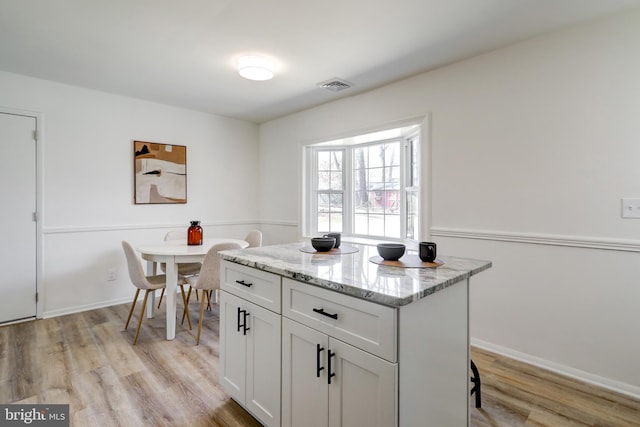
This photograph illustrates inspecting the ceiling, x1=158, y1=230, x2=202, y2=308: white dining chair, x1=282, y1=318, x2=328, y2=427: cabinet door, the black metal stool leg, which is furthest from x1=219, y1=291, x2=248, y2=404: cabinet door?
the ceiling

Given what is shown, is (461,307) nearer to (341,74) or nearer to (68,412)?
(68,412)

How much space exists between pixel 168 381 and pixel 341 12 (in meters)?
2.66

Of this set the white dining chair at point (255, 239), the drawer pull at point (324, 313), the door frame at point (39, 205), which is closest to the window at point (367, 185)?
the white dining chair at point (255, 239)

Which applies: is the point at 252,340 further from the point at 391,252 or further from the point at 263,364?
the point at 391,252

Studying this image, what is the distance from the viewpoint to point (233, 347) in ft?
5.94

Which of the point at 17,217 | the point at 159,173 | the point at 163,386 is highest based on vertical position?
the point at 159,173

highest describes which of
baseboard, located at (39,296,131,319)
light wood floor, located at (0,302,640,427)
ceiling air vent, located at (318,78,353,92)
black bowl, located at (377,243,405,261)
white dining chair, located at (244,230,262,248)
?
ceiling air vent, located at (318,78,353,92)

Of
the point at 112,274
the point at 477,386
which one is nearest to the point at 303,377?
the point at 477,386

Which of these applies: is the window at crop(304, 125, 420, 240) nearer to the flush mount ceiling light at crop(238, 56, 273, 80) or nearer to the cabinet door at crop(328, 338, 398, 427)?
the flush mount ceiling light at crop(238, 56, 273, 80)

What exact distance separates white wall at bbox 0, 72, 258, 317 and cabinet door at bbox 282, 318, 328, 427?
3.08 metres

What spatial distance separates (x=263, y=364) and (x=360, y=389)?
61 cm

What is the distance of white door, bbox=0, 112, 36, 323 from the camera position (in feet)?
9.84

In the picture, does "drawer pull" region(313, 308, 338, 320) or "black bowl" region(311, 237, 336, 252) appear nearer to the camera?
"drawer pull" region(313, 308, 338, 320)

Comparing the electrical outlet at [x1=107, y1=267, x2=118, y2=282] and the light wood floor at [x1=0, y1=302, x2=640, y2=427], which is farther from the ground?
the electrical outlet at [x1=107, y1=267, x2=118, y2=282]
